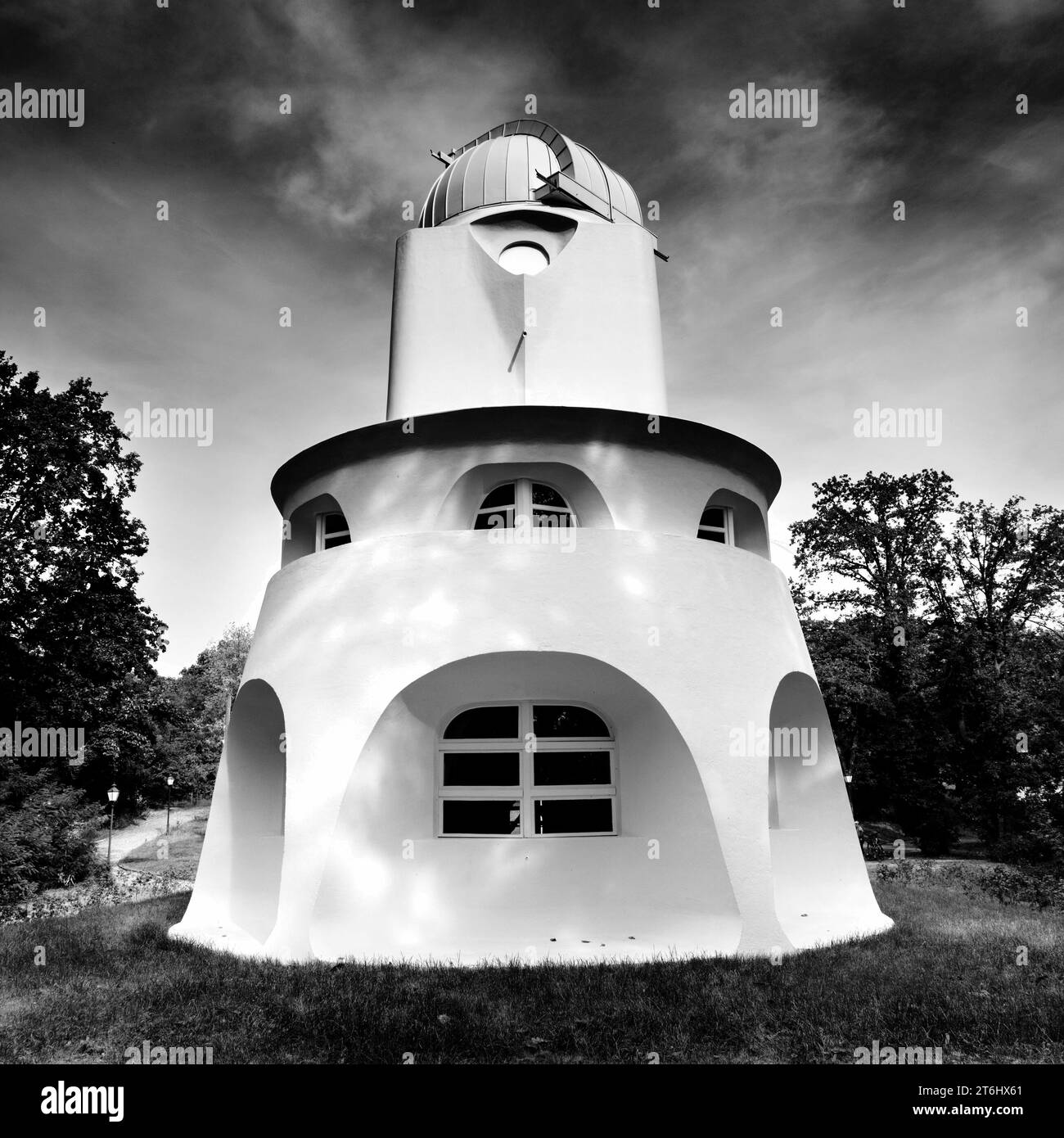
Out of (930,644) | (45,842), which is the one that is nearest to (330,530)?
(45,842)

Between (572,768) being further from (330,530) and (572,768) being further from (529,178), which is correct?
(529,178)

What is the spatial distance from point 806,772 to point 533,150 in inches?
423

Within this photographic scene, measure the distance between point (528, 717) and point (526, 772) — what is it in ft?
2.08

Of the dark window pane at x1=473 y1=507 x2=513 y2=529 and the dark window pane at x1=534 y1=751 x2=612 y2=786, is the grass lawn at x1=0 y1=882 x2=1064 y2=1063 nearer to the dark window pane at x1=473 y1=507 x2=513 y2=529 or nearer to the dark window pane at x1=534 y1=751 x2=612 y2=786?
the dark window pane at x1=534 y1=751 x2=612 y2=786

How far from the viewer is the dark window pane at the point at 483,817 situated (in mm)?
9977

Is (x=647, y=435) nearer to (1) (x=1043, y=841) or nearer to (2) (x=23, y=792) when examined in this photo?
(1) (x=1043, y=841)

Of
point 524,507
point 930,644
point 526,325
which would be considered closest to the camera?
point 524,507

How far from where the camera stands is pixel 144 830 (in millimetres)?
37531

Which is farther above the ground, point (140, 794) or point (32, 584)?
point (32, 584)

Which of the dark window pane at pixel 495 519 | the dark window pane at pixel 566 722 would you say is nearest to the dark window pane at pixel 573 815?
the dark window pane at pixel 566 722

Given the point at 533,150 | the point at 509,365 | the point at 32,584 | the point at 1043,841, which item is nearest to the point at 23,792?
the point at 32,584

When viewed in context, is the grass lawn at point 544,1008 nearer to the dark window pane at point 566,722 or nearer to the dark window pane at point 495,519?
the dark window pane at point 566,722
